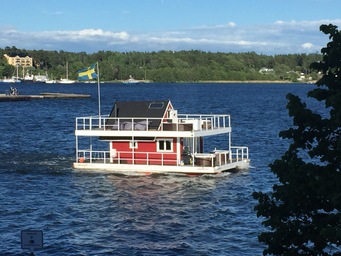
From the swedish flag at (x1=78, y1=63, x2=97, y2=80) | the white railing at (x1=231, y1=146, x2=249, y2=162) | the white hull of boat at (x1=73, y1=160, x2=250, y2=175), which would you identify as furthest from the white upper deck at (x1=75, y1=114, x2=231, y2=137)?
the swedish flag at (x1=78, y1=63, x2=97, y2=80)

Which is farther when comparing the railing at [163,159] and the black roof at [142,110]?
the black roof at [142,110]

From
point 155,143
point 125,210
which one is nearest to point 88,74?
point 155,143

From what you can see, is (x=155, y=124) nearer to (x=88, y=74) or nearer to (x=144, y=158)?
(x=144, y=158)

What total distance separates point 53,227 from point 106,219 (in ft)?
9.27

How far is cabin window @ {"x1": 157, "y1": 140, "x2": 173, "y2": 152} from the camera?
157 ft

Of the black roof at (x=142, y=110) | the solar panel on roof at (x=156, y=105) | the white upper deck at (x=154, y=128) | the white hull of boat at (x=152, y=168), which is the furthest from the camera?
the solar panel on roof at (x=156, y=105)

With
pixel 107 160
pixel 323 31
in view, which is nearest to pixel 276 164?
pixel 323 31

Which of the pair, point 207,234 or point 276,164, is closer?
point 276,164

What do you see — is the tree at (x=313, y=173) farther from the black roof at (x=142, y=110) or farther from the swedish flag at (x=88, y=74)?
the swedish flag at (x=88, y=74)

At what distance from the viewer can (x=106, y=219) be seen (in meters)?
35.7

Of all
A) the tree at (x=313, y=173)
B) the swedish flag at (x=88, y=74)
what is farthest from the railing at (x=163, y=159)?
the tree at (x=313, y=173)

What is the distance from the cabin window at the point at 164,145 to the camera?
47706 mm

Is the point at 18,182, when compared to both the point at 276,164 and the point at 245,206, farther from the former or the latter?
the point at 276,164

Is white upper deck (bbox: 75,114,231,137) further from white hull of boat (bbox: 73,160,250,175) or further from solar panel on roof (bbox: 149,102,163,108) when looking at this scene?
white hull of boat (bbox: 73,160,250,175)
